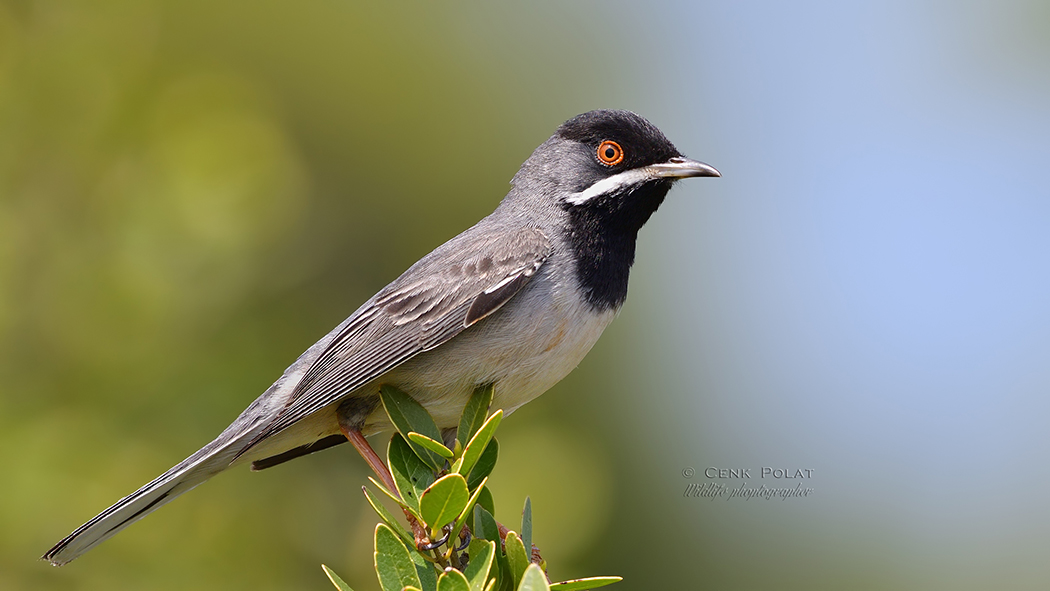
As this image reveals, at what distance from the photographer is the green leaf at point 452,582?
7.95 ft

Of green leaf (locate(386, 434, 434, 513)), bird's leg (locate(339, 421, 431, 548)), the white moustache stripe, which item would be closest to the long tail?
bird's leg (locate(339, 421, 431, 548))

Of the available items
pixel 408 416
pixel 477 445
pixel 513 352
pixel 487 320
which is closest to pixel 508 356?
pixel 513 352

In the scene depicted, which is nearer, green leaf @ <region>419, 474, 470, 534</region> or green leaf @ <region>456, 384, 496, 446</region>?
green leaf @ <region>419, 474, 470, 534</region>

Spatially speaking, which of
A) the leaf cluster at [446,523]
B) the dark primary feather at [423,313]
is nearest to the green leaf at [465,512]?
the leaf cluster at [446,523]

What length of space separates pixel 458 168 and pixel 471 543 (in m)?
5.14

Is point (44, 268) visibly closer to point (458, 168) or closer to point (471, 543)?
point (458, 168)

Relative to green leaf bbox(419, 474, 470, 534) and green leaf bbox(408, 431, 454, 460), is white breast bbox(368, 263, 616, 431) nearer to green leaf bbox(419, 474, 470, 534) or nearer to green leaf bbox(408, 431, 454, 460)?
green leaf bbox(408, 431, 454, 460)

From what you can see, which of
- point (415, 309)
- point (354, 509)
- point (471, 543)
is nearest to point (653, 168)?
point (415, 309)

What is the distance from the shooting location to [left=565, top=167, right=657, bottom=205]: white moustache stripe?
4184 mm

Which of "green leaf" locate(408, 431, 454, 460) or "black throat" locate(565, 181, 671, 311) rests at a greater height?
"black throat" locate(565, 181, 671, 311)

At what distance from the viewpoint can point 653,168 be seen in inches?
164

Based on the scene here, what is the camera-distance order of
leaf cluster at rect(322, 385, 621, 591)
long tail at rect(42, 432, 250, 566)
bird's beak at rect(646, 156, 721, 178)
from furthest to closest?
bird's beak at rect(646, 156, 721, 178)
long tail at rect(42, 432, 250, 566)
leaf cluster at rect(322, 385, 621, 591)

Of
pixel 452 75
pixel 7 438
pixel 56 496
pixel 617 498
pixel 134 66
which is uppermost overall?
pixel 134 66

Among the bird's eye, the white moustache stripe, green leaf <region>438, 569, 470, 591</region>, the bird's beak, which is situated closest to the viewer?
green leaf <region>438, 569, 470, 591</region>
